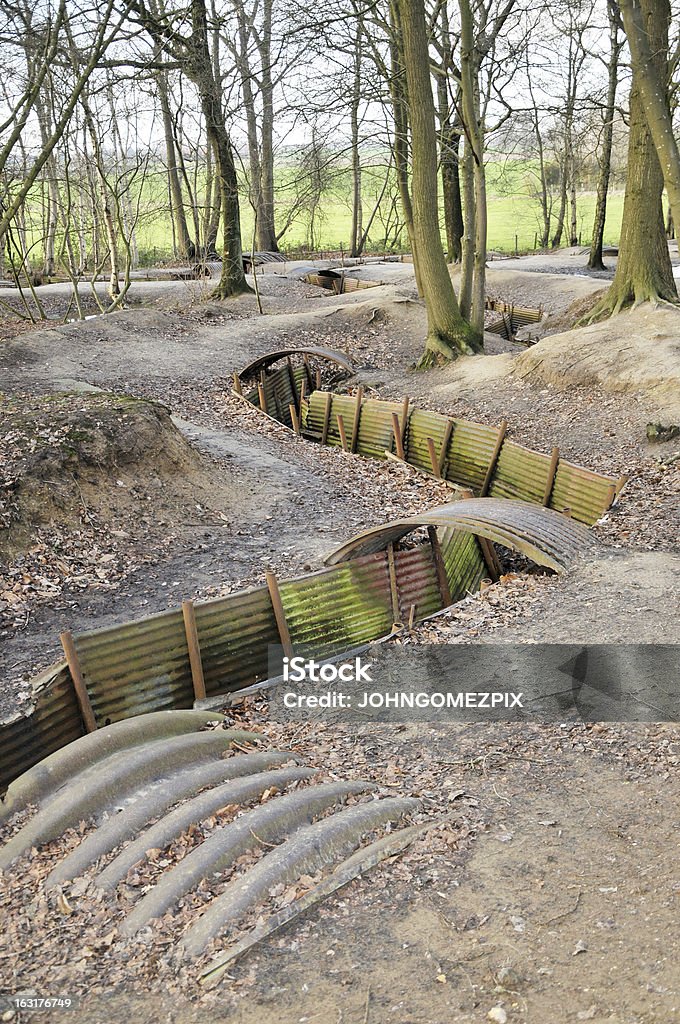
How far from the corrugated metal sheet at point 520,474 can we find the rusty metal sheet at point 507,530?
238 cm

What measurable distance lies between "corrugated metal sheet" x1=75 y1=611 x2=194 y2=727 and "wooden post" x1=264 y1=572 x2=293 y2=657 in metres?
0.95

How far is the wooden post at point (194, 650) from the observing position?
754 centimetres

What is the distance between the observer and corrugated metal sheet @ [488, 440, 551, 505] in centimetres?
1222

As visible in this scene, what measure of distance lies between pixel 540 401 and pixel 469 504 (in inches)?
292

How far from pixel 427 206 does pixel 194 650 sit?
1488 cm

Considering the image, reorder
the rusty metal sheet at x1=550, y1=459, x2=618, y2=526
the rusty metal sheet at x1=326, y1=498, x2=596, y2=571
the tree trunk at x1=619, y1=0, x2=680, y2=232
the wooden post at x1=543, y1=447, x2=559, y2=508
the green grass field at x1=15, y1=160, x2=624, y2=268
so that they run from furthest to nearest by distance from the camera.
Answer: the green grass field at x1=15, y1=160, x2=624, y2=268
the tree trunk at x1=619, y1=0, x2=680, y2=232
the wooden post at x1=543, y1=447, x2=559, y2=508
the rusty metal sheet at x1=550, y1=459, x2=618, y2=526
the rusty metal sheet at x1=326, y1=498, x2=596, y2=571

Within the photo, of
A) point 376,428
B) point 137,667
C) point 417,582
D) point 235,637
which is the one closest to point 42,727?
point 137,667

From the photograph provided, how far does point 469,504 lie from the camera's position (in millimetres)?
9664

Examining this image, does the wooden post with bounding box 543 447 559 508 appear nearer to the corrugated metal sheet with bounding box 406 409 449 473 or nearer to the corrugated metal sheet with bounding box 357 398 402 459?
the corrugated metal sheet with bounding box 406 409 449 473

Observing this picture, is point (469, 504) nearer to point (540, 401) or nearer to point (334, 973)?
point (334, 973)

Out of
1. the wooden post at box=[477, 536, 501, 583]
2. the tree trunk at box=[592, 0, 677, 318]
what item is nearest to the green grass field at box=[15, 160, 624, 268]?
the tree trunk at box=[592, 0, 677, 318]

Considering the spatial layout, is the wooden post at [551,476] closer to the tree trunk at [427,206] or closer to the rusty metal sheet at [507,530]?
the rusty metal sheet at [507,530]

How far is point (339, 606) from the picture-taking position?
8742 mm

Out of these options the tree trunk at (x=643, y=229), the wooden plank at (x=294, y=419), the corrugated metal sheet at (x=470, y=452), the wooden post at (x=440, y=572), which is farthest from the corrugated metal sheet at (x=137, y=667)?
the tree trunk at (x=643, y=229)
